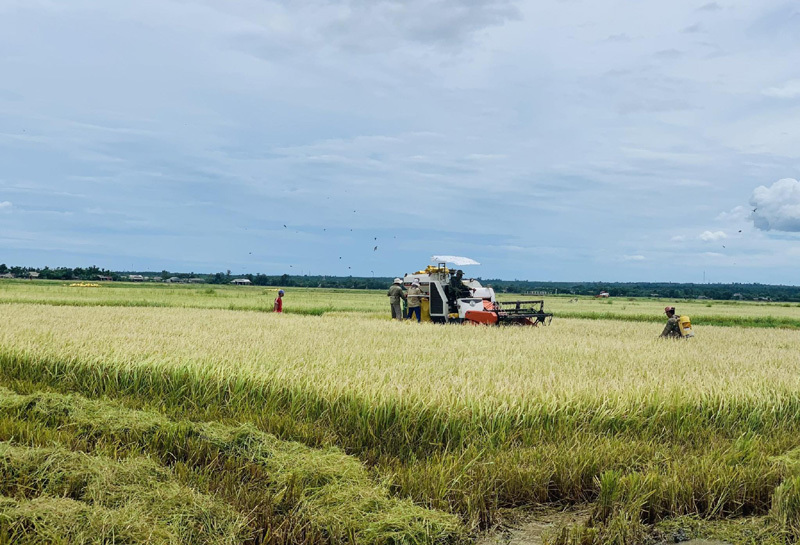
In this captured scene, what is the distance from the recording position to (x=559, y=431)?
623cm

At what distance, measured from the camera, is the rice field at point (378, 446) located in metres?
4.35

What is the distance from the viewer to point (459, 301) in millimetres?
19672

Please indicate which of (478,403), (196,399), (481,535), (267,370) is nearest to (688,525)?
(481,535)

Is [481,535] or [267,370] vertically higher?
[267,370]

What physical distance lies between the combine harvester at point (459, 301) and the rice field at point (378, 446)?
8.52 metres

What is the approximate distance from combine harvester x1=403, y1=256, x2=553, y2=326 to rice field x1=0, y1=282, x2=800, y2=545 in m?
8.52

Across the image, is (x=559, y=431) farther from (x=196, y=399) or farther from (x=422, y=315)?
(x=422, y=315)

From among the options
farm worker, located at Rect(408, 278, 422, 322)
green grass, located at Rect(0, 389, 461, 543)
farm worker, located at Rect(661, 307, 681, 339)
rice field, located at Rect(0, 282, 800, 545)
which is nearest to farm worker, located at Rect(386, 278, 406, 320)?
farm worker, located at Rect(408, 278, 422, 322)

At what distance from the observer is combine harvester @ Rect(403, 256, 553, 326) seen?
61.6 ft

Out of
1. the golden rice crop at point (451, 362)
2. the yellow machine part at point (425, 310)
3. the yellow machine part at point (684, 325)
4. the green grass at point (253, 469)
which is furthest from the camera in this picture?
the yellow machine part at point (425, 310)

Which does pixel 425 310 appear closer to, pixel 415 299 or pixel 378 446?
pixel 415 299

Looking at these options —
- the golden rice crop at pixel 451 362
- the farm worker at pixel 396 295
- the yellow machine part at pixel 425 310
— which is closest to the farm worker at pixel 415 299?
the yellow machine part at pixel 425 310

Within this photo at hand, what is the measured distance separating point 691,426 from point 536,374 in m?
1.95

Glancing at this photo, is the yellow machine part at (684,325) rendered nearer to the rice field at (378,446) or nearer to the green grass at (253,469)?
the rice field at (378,446)
